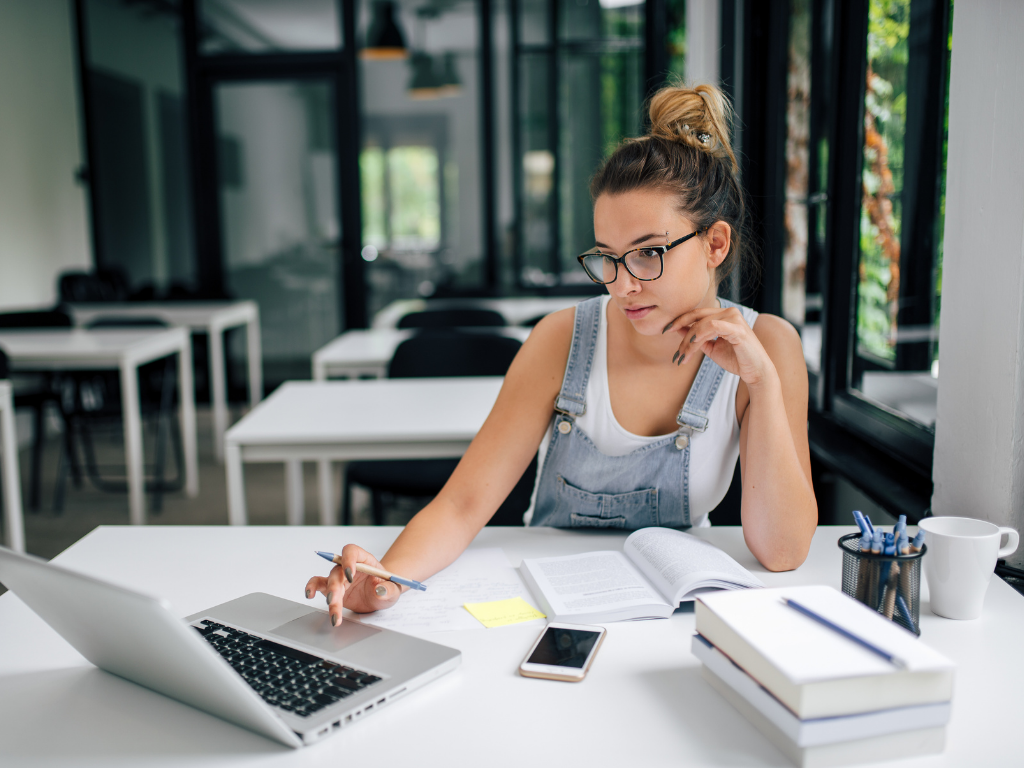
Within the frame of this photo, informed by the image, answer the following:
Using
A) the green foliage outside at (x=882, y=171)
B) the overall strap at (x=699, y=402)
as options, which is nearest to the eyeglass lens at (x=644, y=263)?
the overall strap at (x=699, y=402)

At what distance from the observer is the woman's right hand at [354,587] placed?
39.3 inches

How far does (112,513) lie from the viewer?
3.71 m

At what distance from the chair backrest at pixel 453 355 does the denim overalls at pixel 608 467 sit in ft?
→ 4.68

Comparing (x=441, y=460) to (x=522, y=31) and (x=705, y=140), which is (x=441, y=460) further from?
(x=522, y=31)

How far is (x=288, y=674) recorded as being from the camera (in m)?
0.84

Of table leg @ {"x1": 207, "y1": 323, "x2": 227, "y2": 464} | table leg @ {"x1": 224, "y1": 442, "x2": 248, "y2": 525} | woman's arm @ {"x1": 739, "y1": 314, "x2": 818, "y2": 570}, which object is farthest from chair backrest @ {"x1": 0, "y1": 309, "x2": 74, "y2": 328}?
woman's arm @ {"x1": 739, "y1": 314, "x2": 818, "y2": 570}

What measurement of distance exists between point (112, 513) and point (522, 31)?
13.6 ft

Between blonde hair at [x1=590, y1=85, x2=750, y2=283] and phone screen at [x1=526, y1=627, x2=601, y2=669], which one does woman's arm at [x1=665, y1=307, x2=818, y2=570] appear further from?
phone screen at [x1=526, y1=627, x2=601, y2=669]

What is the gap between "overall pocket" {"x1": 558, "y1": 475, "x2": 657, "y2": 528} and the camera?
4.40ft

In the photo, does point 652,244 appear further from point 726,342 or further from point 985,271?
point 985,271

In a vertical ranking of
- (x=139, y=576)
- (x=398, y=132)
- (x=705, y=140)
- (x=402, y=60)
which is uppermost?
A: (x=402, y=60)

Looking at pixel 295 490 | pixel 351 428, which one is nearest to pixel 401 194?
pixel 295 490

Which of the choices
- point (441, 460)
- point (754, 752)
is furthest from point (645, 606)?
point (441, 460)

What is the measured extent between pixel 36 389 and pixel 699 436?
3.61m
